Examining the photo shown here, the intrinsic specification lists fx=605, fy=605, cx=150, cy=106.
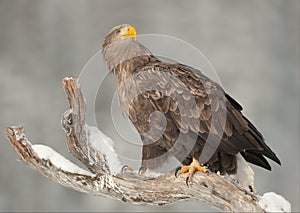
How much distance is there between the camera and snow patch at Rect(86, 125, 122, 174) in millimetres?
3809

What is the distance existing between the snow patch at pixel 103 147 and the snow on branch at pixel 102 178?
1 centimetres

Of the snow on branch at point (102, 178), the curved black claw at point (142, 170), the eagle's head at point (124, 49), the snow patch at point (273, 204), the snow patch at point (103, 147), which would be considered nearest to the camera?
the snow patch at point (273, 204)

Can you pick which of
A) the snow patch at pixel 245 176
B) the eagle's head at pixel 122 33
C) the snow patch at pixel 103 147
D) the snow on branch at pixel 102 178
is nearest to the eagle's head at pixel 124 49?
the eagle's head at pixel 122 33

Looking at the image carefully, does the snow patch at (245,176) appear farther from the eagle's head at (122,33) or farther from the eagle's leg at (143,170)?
the eagle's head at (122,33)

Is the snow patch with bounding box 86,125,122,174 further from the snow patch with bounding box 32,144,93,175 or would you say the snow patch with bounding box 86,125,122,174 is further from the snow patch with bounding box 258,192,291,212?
the snow patch with bounding box 258,192,291,212

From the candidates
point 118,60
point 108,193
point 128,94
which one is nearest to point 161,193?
point 108,193

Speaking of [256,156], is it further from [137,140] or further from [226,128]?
[137,140]

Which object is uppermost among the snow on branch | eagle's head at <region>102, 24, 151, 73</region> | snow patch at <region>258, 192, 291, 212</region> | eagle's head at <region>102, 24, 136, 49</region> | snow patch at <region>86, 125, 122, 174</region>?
eagle's head at <region>102, 24, 136, 49</region>

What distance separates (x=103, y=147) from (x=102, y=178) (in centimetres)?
37

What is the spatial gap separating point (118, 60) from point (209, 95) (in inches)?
23.8

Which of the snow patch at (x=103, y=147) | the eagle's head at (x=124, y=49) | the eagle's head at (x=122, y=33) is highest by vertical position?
the eagle's head at (x=122, y=33)

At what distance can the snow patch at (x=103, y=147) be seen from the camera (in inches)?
150

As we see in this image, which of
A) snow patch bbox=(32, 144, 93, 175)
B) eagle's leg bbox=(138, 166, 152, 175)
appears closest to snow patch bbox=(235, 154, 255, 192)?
eagle's leg bbox=(138, 166, 152, 175)

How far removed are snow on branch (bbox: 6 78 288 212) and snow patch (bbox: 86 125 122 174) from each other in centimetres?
1
